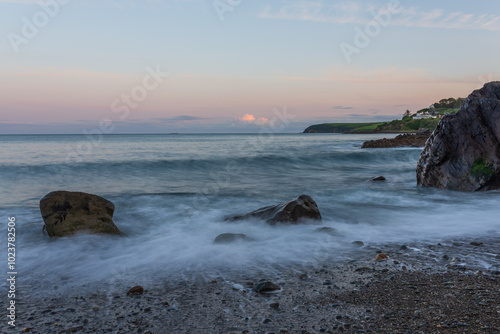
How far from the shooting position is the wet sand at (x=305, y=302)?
3523 millimetres

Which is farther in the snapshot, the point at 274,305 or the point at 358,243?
the point at 358,243

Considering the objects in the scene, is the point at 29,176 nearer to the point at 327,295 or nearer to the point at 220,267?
the point at 220,267

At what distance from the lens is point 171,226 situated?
8734 millimetres

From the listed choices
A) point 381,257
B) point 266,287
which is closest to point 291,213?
point 381,257

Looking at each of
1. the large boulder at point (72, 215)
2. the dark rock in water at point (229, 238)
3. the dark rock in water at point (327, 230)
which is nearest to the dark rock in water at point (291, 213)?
the dark rock in water at point (327, 230)

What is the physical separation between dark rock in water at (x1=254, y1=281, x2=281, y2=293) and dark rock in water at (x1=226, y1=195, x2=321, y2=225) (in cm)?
344

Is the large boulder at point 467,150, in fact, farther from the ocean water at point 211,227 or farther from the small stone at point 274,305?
the small stone at point 274,305

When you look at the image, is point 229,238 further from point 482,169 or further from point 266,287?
point 482,169

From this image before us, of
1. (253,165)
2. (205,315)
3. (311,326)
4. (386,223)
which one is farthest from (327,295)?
(253,165)

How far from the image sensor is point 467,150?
12.0m

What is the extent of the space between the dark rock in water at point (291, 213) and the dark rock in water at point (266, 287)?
344 centimetres

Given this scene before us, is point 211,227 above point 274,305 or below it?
below

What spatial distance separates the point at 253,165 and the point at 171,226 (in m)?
18.2

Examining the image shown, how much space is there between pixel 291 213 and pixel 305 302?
13.0 ft
